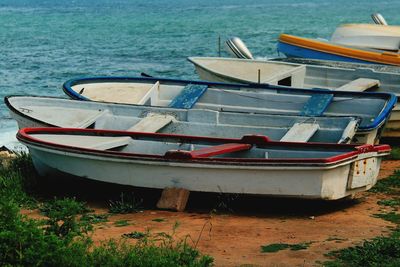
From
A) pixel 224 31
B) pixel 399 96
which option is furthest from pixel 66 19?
pixel 399 96

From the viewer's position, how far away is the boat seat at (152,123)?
1147 cm

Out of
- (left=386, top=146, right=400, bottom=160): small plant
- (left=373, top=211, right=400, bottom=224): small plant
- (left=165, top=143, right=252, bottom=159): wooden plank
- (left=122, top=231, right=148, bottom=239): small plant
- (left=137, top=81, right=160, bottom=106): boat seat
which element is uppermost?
(left=165, top=143, right=252, bottom=159): wooden plank

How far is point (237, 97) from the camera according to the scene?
44.0 ft

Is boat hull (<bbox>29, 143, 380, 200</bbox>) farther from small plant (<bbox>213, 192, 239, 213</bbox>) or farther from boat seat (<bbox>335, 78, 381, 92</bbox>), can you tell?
boat seat (<bbox>335, 78, 381, 92</bbox>)

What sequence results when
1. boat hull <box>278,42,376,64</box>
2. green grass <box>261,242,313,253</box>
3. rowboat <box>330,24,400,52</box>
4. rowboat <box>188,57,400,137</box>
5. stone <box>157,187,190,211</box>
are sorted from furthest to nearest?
rowboat <box>330,24,400,52</box> → boat hull <box>278,42,376,64</box> → rowboat <box>188,57,400,137</box> → stone <box>157,187,190,211</box> → green grass <box>261,242,313,253</box>

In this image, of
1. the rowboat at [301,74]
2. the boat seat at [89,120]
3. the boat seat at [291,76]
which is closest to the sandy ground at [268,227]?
the boat seat at [89,120]

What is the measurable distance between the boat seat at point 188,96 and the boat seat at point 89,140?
7.95 feet

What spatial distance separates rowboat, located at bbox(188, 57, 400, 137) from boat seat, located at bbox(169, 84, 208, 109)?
1.54 meters

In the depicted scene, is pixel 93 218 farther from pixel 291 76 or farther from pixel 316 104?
pixel 291 76

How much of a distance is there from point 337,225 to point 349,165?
81 cm

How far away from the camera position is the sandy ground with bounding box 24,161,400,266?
7.81m

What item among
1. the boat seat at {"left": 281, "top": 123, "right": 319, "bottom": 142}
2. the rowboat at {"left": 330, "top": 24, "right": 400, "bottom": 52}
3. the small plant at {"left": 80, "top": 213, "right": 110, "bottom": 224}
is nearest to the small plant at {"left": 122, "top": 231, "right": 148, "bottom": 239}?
the small plant at {"left": 80, "top": 213, "right": 110, "bottom": 224}

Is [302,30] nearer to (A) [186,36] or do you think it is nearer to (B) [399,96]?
(A) [186,36]

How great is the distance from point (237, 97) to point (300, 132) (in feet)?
8.49
